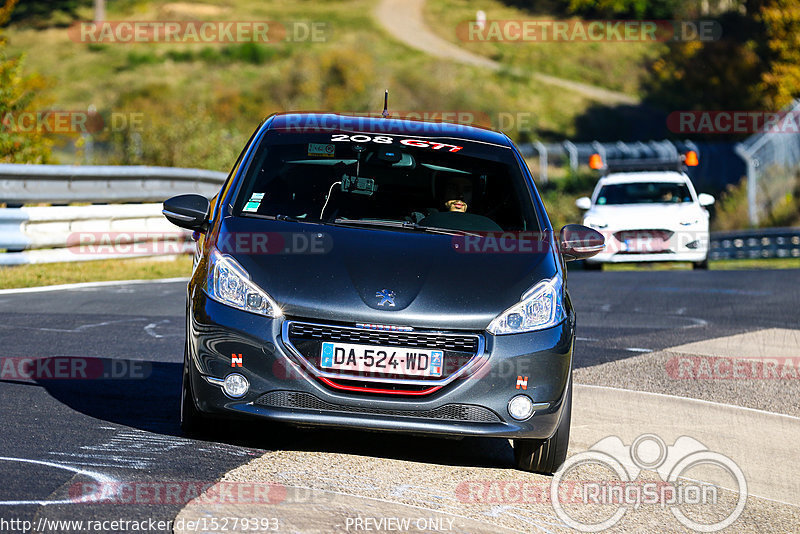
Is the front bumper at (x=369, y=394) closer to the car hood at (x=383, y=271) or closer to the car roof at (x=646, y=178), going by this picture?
the car hood at (x=383, y=271)

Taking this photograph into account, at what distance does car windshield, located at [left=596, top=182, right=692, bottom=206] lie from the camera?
21.0 metres

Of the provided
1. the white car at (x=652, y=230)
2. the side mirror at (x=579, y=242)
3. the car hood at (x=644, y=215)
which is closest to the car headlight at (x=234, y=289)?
the side mirror at (x=579, y=242)

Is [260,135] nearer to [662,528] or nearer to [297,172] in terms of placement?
[297,172]

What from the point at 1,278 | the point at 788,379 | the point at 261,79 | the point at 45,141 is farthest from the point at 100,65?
the point at 788,379

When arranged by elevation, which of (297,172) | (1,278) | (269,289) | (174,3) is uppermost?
(174,3)

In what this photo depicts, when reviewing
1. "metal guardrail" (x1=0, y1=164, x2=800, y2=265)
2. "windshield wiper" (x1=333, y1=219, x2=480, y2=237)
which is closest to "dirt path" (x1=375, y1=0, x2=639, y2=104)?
"metal guardrail" (x1=0, y1=164, x2=800, y2=265)

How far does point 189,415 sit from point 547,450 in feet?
5.55

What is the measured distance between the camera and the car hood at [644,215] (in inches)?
789

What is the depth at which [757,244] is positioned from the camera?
93.8 feet

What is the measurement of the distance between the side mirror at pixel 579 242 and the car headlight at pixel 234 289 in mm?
1762

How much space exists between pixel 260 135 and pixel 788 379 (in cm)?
420

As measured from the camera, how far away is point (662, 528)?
17.7ft

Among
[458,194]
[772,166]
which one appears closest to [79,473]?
[458,194]

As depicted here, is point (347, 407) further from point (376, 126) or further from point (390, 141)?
point (376, 126)
